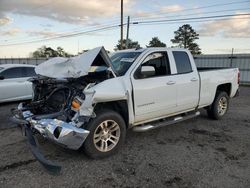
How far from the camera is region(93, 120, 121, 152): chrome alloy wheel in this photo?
191 inches

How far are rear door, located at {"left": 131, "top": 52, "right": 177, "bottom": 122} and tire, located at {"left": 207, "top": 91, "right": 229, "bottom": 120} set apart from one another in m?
2.09

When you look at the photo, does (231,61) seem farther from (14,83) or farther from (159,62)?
(159,62)

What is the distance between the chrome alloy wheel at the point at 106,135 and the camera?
4.86m

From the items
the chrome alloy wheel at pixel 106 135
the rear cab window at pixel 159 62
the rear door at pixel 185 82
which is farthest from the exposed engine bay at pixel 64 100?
the rear door at pixel 185 82

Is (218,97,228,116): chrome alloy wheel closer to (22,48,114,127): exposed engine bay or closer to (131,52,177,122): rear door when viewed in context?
(131,52,177,122): rear door

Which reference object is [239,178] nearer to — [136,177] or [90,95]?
[136,177]

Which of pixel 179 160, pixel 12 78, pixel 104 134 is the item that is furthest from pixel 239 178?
pixel 12 78

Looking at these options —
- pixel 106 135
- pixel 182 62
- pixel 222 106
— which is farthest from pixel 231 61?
pixel 106 135

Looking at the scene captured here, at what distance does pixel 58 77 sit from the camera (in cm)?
527

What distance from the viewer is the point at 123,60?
5906 mm

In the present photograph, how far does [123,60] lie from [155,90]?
930mm

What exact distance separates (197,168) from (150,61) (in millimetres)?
2405

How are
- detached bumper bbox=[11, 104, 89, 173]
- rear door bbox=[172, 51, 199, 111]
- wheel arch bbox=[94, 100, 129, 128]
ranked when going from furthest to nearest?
1. rear door bbox=[172, 51, 199, 111]
2. wheel arch bbox=[94, 100, 129, 128]
3. detached bumper bbox=[11, 104, 89, 173]

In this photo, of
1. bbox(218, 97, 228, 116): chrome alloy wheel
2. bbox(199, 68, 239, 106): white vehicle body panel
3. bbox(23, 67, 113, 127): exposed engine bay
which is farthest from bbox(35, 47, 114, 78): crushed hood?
bbox(218, 97, 228, 116): chrome alloy wheel
